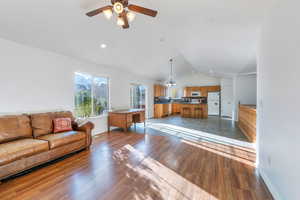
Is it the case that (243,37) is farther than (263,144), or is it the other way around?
(243,37)

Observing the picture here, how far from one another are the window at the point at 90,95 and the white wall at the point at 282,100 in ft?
15.0

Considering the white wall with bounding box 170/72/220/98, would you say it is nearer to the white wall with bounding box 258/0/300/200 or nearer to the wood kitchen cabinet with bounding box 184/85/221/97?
the wood kitchen cabinet with bounding box 184/85/221/97

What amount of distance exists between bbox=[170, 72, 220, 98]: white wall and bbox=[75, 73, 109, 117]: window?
693 cm

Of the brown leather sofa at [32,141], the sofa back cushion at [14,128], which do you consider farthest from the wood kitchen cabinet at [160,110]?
the sofa back cushion at [14,128]

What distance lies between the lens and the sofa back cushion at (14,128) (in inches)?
100

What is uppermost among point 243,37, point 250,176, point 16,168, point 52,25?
point 52,25

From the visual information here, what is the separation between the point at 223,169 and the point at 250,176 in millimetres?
393

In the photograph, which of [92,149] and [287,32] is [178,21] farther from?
[92,149]

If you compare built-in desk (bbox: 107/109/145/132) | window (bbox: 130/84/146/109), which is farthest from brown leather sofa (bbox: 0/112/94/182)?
window (bbox: 130/84/146/109)

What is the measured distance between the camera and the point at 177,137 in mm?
4496

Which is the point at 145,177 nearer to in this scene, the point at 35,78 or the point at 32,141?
the point at 32,141

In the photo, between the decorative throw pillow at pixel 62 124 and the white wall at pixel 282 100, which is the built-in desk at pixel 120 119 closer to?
the decorative throw pillow at pixel 62 124

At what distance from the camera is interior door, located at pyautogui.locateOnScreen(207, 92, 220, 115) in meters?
9.77

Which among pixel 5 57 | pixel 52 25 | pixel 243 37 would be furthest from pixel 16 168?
pixel 243 37
